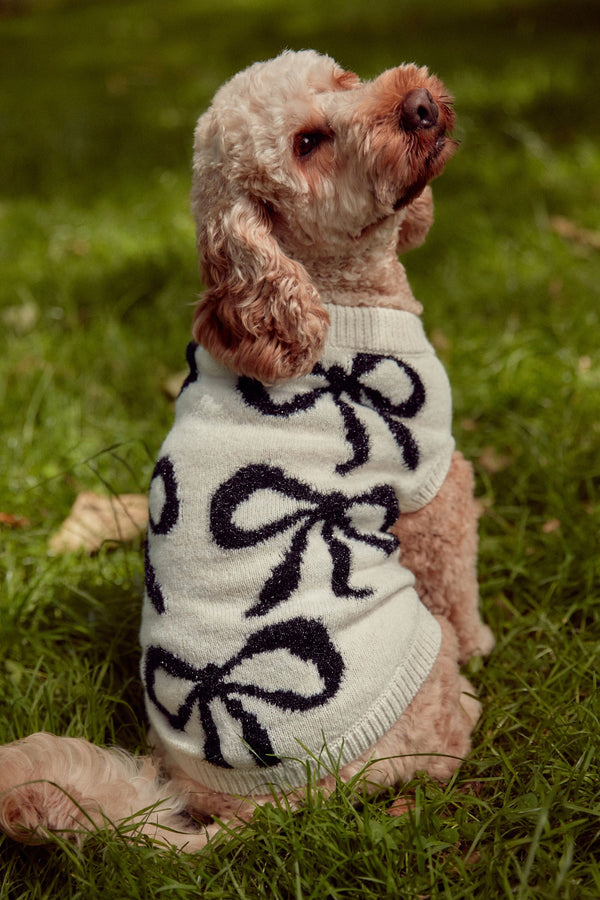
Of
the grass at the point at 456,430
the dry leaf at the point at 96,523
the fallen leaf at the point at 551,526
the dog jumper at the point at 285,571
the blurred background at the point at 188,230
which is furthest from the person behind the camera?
the blurred background at the point at 188,230

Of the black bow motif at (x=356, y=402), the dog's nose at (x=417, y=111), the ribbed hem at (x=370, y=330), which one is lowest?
the black bow motif at (x=356, y=402)

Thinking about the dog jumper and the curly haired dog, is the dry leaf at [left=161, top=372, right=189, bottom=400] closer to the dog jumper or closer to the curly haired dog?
the curly haired dog

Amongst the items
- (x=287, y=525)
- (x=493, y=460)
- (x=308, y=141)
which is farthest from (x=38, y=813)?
(x=493, y=460)

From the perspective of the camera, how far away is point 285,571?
178 centimetres

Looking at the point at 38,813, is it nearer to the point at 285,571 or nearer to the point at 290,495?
the point at 285,571

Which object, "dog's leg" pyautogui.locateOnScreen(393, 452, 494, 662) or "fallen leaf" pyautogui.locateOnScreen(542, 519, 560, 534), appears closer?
"dog's leg" pyautogui.locateOnScreen(393, 452, 494, 662)

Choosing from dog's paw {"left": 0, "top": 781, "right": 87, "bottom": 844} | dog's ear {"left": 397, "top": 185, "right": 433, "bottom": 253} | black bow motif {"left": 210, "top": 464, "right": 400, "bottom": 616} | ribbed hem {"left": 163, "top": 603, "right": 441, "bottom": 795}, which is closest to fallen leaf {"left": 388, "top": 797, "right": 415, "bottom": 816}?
ribbed hem {"left": 163, "top": 603, "right": 441, "bottom": 795}

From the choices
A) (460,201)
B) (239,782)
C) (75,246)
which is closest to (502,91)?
(460,201)

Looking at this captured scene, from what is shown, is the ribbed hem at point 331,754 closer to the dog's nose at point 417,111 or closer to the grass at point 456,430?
the grass at point 456,430

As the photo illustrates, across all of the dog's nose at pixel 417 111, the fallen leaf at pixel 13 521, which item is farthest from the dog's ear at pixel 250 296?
the fallen leaf at pixel 13 521

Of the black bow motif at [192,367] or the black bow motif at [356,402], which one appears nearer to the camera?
the black bow motif at [356,402]

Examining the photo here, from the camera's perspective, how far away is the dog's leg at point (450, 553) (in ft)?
7.09

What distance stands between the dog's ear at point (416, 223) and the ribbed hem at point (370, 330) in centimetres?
40

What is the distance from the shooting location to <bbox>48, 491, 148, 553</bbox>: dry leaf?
8.85ft
